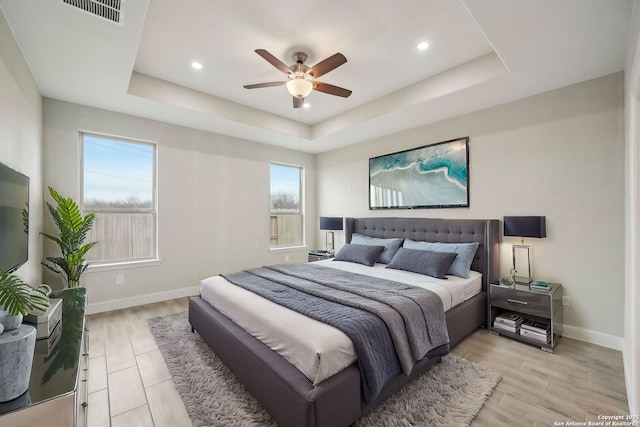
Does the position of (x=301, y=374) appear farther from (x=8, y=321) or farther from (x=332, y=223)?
(x=332, y=223)

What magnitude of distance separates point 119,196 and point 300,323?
3431 mm

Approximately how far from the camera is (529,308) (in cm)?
276

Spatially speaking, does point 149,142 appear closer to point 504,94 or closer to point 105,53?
point 105,53

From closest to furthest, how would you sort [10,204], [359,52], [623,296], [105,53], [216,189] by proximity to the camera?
[10,204], [105,53], [623,296], [359,52], [216,189]

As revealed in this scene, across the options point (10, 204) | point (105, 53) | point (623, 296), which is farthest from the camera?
point (623, 296)

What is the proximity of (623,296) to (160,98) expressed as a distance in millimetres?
5297

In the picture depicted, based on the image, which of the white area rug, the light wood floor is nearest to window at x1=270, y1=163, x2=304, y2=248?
the light wood floor

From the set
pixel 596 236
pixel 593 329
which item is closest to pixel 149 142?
pixel 596 236

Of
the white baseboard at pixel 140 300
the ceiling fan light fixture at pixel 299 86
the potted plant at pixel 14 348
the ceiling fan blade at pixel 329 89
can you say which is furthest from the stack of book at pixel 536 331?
the white baseboard at pixel 140 300

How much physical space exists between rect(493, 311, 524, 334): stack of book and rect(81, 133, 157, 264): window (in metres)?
4.52

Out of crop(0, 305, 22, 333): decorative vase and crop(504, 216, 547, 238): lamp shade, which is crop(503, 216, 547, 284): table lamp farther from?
crop(0, 305, 22, 333): decorative vase

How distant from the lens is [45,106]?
10.7ft

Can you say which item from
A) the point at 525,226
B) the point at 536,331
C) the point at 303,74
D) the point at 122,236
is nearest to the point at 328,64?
the point at 303,74

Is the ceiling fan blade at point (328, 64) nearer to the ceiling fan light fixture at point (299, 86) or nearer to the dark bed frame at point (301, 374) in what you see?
the ceiling fan light fixture at point (299, 86)
